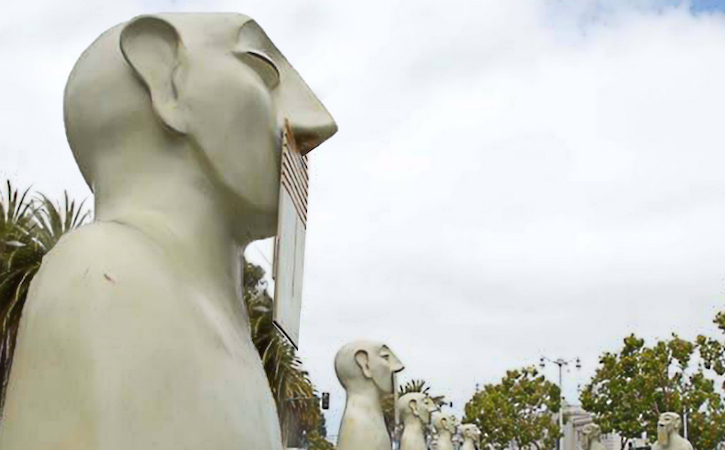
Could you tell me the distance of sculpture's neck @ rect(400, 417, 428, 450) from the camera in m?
13.8

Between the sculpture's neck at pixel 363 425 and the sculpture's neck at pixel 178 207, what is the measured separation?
7.43 m

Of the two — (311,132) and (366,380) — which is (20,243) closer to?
(366,380)

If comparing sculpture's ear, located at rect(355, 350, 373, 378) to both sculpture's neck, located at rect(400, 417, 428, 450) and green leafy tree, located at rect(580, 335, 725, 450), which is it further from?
green leafy tree, located at rect(580, 335, 725, 450)

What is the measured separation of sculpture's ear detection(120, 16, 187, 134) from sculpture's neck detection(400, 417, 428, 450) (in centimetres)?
1209

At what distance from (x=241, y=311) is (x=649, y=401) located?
33755 millimetres

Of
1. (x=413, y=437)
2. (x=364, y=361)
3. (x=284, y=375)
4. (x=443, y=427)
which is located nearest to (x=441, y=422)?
(x=443, y=427)

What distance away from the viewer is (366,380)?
1036cm

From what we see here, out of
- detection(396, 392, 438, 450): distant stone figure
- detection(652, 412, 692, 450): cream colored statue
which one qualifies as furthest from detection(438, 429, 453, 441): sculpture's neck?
detection(652, 412, 692, 450): cream colored statue

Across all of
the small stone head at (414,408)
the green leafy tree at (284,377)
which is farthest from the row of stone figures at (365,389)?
the green leafy tree at (284,377)

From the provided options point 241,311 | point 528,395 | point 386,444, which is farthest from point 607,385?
point 241,311

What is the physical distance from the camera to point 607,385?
117 ft

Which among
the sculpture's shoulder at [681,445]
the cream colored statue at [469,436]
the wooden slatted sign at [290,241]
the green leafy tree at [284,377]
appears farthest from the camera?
the cream colored statue at [469,436]

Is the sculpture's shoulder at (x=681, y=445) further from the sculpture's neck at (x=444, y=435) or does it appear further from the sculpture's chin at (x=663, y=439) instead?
the sculpture's neck at (x=444, y=435)

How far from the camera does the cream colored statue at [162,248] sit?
5.56ft
